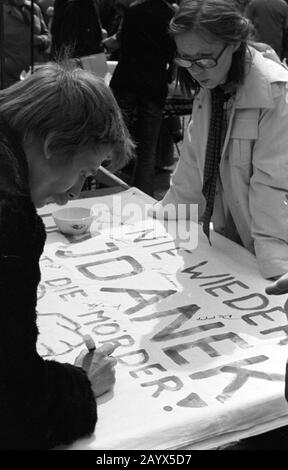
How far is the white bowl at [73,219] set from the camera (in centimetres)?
234

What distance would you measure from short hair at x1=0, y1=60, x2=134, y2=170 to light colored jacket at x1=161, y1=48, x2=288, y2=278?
0.78 meters

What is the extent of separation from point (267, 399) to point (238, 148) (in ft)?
3.05

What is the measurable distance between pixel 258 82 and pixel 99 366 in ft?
3.41

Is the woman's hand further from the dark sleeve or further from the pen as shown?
the dark sleeve

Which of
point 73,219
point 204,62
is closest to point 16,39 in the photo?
point 73,219

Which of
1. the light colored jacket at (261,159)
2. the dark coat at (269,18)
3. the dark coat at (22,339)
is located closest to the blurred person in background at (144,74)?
the dark coat at (269,18)

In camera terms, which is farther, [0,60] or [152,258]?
[0,60]

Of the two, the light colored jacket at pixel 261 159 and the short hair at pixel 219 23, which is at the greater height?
the short hair at pixel 219 23

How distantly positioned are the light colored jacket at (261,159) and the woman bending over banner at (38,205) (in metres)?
0.71

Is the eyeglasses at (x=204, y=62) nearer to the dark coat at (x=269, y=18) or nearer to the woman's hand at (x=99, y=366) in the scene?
the woman's hand at (x=99, y=366)

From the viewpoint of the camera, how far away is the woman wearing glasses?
203 centimetres
